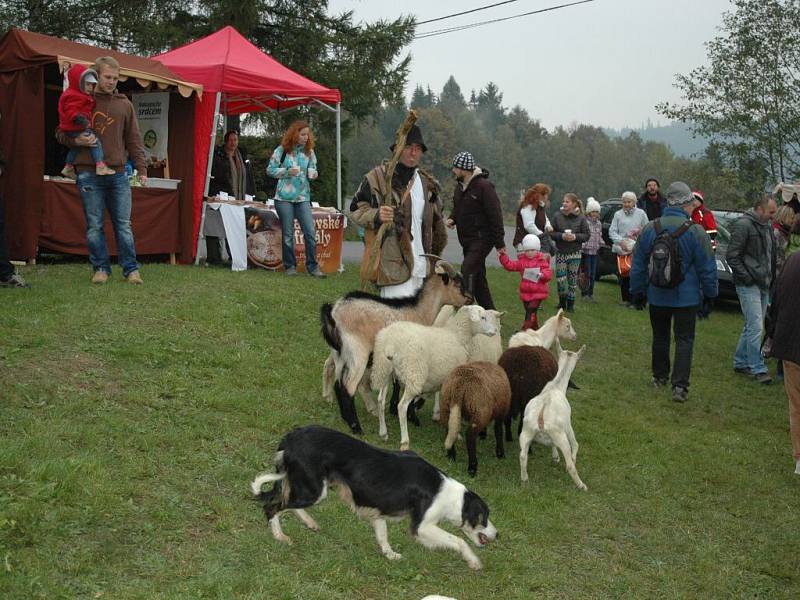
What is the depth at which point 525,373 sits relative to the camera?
667 centimetres

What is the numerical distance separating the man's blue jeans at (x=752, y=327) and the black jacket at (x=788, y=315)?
3.00 meters

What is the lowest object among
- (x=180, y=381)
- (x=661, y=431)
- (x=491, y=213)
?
(x=661, y=431)

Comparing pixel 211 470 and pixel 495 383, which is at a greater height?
pixel 495 383

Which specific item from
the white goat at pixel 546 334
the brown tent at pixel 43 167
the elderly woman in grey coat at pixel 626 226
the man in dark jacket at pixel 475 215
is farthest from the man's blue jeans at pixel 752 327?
the brown tent at pixel 43 167

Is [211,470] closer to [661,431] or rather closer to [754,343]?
[661,431]

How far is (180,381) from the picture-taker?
663 cm

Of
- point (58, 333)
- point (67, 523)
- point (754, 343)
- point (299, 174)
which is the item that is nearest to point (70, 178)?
point (299, 174)

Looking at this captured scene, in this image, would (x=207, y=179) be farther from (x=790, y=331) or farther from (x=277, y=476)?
(x=790, y=331)

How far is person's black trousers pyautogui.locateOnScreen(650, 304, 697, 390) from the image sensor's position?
827cm

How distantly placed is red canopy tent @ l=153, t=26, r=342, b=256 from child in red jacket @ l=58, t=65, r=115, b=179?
10.4ft

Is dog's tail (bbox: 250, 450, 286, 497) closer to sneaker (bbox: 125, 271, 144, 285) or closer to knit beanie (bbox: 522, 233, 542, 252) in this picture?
sneaker (bbox: 125, 271, 144, 285)

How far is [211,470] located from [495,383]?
2.12 m

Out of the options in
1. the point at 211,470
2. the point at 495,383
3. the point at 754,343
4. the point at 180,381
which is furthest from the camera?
Answer: the point at 754,343

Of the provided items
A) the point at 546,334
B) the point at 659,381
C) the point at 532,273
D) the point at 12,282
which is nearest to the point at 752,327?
the point at 659,381
